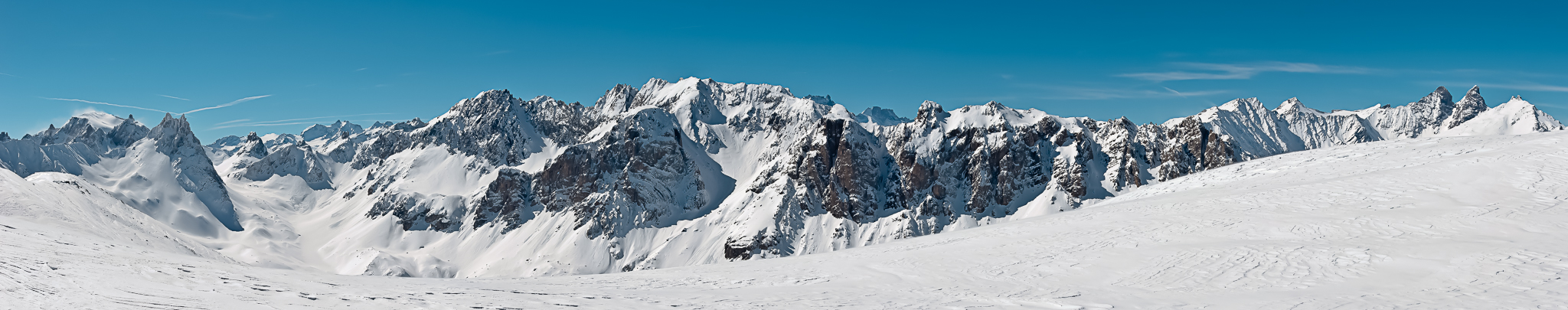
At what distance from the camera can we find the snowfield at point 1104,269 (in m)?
25.3

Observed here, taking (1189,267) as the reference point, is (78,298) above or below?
above

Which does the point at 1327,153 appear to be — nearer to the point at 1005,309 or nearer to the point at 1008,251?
the point at 1008,251

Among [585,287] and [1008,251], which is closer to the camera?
[585,287]

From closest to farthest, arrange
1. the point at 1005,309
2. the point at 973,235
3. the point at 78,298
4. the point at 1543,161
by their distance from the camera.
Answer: the point at 78,298, the point at 1005,309, the point at 1543,161, the point at 973,235

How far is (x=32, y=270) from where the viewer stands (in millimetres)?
24078

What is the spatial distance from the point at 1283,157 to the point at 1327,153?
27.6 feet

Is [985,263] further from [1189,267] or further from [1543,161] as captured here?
[1543,161]

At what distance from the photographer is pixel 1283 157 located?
12044 centimetres

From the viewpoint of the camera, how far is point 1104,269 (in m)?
40.3

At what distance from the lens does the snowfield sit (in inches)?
998

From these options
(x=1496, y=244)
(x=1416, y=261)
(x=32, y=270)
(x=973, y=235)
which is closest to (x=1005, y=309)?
(x=1416, y=261)

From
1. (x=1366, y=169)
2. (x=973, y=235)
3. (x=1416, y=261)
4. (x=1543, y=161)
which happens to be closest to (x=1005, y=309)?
(x=1416, y=261)

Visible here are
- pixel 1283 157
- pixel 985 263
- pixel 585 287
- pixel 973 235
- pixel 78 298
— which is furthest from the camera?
pixel 1283 157

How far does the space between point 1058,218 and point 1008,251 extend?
29184 millimetres
